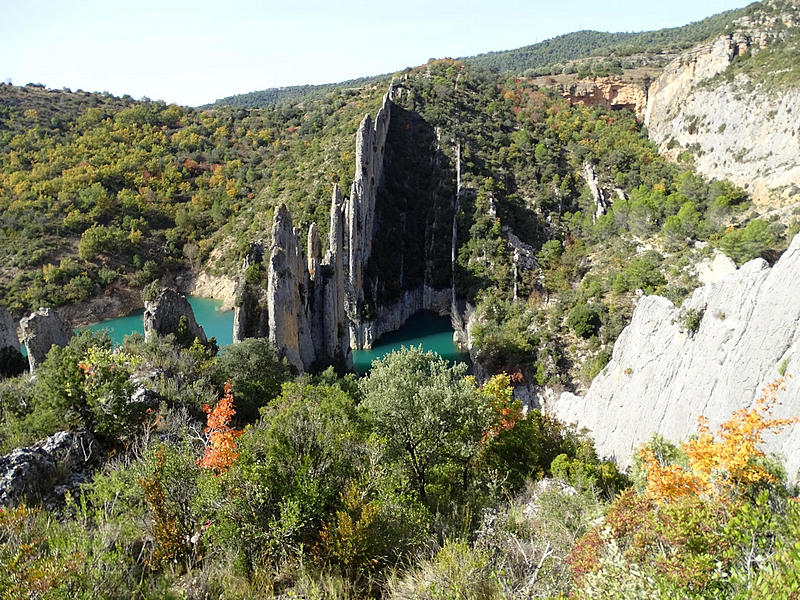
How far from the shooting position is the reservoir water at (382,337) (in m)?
34.6

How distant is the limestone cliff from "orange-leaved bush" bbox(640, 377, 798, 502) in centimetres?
3220

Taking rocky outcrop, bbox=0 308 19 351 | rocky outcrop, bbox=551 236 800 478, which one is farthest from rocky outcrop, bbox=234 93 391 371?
rocky outcrop, bbox=551 236 800 478

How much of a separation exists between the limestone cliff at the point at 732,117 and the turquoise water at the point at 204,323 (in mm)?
46568

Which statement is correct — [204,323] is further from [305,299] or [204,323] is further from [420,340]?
[420,340]

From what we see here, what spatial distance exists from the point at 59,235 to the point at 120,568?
1960 inches

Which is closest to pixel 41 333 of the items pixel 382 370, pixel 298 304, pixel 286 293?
pixel 286 293

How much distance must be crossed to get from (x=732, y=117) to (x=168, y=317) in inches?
2192

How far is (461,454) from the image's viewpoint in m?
10.6

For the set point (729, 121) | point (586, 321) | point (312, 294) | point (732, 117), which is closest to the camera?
point (312, 294)

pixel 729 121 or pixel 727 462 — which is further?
pixel 729 121

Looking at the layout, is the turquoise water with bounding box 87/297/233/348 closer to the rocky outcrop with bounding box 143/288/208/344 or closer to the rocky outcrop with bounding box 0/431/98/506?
the rocky outcrop with bounding box 143/288/208/344

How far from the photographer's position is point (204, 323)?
3831 centimetres

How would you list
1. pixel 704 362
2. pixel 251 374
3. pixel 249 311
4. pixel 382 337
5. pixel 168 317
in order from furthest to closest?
pixel 382 337, pixel 249 311, pixel 168 317, pixel 251 374, pixel 704 362

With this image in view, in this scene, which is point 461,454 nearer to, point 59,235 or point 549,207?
point 549,207
